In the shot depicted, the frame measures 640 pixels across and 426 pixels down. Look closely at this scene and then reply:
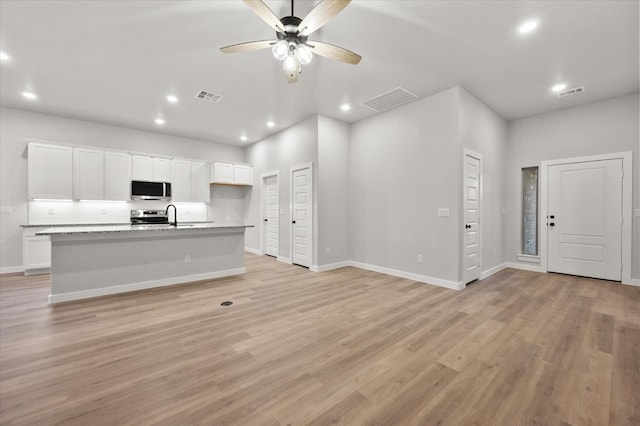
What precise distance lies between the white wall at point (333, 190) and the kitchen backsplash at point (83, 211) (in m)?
4.40

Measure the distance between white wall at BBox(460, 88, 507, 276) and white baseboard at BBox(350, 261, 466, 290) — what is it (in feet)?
3.97

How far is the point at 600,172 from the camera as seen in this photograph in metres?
4.71

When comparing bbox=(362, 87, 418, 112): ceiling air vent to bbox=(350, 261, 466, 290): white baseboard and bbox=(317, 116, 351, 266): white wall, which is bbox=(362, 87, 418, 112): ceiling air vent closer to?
bbox=(317, 116, 351, 266): white wall

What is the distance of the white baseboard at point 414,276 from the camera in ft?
13.7

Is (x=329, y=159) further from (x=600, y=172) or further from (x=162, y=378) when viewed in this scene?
(x=600, y=172)

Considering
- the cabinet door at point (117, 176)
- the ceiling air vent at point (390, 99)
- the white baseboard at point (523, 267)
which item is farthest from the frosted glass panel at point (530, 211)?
the cabinet door at point (117, 176)

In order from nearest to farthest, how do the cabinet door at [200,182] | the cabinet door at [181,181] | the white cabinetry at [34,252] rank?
the white cabinetry at [34,252], the cabinet door at [181,181], the cabinet door at [200,182]

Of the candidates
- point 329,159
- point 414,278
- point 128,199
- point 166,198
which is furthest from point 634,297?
point 128,199

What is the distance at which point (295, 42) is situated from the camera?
2.49 metres

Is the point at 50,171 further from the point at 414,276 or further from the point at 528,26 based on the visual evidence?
the point at 528,26

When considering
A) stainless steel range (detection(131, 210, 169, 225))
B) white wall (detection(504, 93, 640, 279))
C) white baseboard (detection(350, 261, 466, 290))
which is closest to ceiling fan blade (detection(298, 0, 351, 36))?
white baseboard (detection(350, 261, 466, 290))

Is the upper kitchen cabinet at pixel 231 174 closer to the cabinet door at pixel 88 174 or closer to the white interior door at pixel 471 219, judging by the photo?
the cabinet door at pixel 88 174

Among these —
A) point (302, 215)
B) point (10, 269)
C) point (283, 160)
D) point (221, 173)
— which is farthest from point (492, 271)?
point (10, 269)

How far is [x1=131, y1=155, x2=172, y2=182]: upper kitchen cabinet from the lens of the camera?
245 inches
